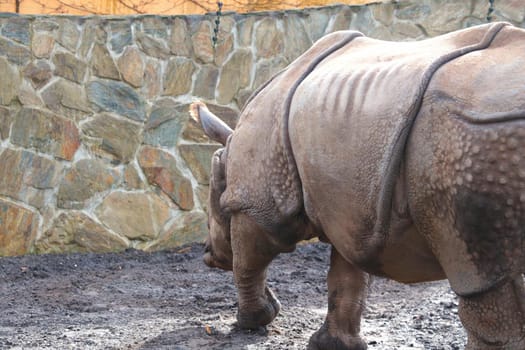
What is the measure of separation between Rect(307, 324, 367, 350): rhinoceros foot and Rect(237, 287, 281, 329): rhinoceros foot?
1.25 feet

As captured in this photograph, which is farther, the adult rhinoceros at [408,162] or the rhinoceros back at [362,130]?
the rhinoceros back at [362,130]

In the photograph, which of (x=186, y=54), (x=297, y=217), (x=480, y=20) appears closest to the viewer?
(x=297, y=217)

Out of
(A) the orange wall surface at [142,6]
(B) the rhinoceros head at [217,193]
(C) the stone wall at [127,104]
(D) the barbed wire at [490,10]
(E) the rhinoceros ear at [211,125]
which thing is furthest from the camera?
(A) the orange wall surface at [142,6]

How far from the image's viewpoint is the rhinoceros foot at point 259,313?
4203mm

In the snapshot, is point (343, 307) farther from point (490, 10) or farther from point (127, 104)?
point (127, 104)

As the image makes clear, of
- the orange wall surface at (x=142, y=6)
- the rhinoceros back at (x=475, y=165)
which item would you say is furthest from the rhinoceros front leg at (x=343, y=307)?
the orange wall surface at (x=142, y=6)

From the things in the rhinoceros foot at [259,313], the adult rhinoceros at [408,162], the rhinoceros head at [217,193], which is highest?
the adult rhinoceros at [408,162]

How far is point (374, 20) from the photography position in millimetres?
7168

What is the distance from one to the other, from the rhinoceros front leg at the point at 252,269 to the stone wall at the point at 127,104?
3.16 meters

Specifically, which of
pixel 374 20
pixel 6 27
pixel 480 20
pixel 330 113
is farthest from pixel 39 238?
pixel 330 113

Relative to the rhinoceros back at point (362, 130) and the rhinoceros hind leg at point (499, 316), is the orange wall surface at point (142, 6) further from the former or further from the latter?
the rhinoceros hind leg at point (499, 316)

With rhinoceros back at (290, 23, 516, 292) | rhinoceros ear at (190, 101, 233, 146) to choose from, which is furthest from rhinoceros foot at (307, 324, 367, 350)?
rhinoceros back at (290, 23, 516, 292)

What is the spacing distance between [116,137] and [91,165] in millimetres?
341

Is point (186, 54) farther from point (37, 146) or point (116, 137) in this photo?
point (37, 146)
